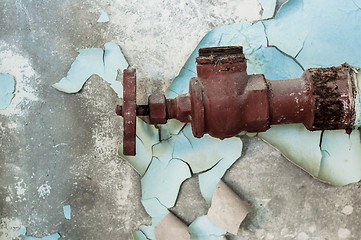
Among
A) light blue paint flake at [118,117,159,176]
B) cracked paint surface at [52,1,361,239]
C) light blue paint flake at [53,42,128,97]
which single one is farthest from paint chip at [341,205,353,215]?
light blue paint flake at [53,42,128,97]

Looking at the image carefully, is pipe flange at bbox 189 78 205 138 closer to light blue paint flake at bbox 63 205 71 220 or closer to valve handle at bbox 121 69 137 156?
valve handle at bbox 121 69 137 156

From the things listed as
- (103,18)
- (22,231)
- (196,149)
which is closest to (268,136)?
(196,149)

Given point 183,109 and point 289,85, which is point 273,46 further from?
point 183,109

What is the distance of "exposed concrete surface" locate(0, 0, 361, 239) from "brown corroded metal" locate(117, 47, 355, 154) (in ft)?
0.94

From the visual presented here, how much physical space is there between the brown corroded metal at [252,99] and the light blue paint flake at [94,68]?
32cm

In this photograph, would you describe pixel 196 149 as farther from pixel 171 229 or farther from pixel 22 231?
pixel 22 231

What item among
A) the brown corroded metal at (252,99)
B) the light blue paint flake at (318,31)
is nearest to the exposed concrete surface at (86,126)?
the light blue paint flake at (318,31)

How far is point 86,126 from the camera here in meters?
1.50

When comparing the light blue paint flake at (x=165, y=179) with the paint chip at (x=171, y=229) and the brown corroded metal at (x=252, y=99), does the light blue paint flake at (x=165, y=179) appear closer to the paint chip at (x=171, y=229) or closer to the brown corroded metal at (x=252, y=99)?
the paint chip at (x=171, y=229)

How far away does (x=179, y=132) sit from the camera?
1.46 meters

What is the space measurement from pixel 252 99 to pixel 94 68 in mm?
708

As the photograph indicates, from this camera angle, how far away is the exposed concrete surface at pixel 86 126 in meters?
1.46

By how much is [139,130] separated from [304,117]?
65cm

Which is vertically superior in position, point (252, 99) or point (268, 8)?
point (268, 8)
